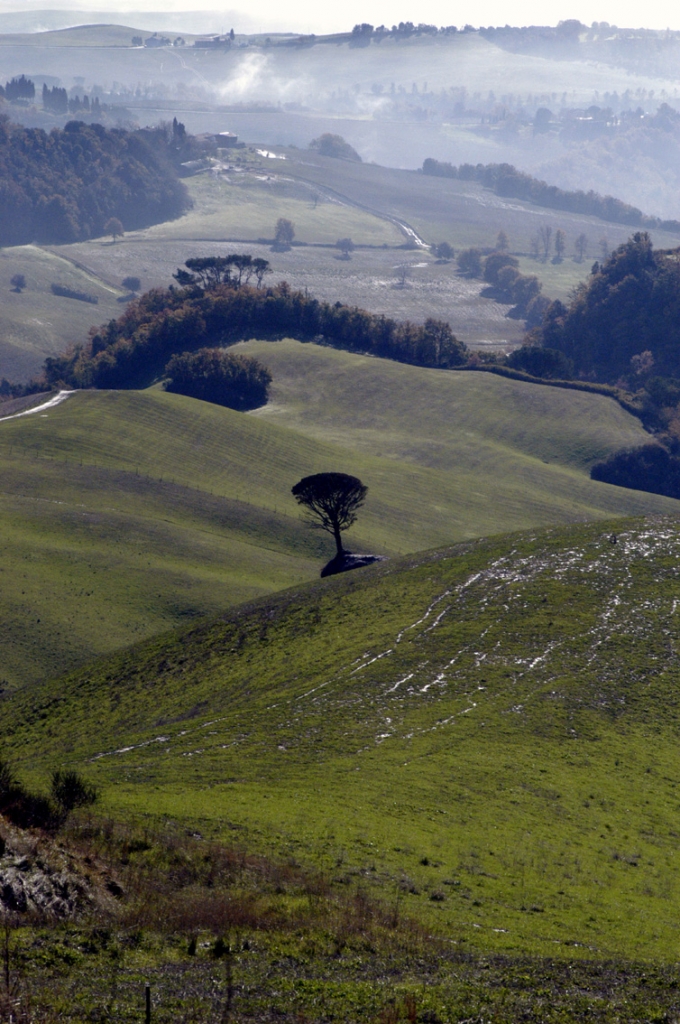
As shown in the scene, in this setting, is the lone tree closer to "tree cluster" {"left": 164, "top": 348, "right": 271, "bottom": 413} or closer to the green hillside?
the green hillside

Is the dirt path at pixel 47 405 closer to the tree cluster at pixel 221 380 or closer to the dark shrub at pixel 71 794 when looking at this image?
the tree cluster at pixel 221 380

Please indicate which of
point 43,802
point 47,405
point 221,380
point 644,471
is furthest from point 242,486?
point 43,802

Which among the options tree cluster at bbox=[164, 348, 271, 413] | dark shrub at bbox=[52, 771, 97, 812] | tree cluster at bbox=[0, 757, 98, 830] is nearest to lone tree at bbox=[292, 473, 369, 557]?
dark shrub at bbox=[52, 771, 97, 812]

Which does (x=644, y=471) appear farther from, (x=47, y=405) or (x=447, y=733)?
(x=447, y=733)

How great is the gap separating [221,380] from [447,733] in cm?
14453

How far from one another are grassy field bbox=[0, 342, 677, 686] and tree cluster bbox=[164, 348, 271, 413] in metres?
4.22

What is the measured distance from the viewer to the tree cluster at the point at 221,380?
181m

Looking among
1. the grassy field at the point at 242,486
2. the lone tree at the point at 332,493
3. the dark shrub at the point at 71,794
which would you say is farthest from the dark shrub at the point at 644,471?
the dark shrub at the point at 71,794

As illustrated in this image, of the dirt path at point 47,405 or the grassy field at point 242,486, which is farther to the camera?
the dirt path at point 47,405

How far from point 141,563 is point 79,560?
6.10m

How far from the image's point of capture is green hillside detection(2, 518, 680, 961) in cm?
3070

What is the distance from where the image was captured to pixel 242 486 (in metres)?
125

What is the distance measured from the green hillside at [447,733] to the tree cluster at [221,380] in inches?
4568

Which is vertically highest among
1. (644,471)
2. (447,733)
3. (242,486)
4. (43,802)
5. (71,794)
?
(43,802)
